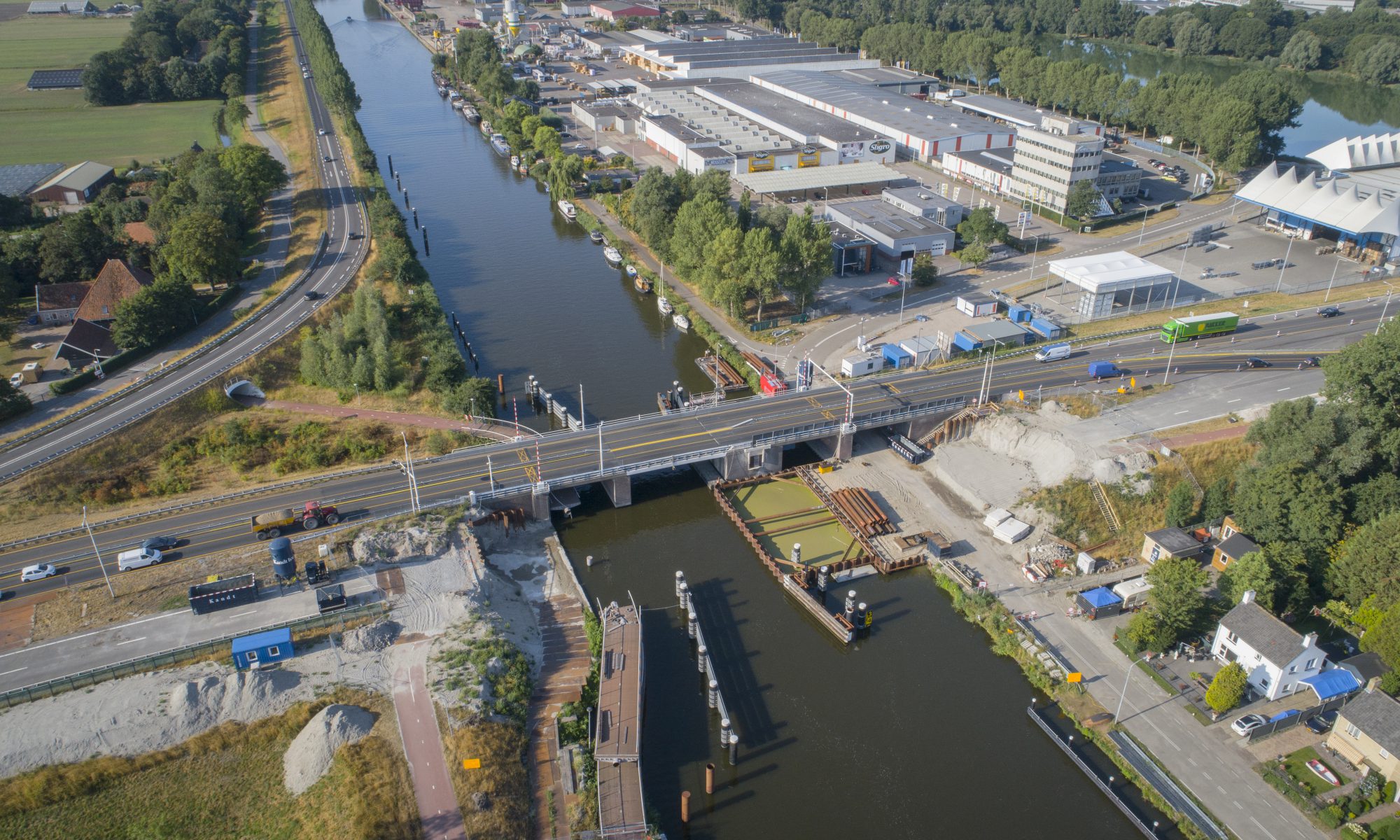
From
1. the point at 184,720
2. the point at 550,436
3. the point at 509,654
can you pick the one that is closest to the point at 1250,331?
the point at 550,436

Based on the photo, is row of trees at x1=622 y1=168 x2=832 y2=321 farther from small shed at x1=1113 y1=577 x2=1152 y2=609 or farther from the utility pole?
the utility pole

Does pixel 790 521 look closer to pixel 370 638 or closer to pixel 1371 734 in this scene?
pixel 370 638

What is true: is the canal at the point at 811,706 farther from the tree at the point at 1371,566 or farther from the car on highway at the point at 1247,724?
the tree at the point at 1371,566

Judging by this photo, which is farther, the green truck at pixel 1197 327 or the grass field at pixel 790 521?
the green truck at pixel 1197 327

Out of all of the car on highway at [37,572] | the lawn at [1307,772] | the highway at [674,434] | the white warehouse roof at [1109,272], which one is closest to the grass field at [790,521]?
the highway at [674,434]

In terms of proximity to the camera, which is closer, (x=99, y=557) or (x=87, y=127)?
(x=99, y=557)

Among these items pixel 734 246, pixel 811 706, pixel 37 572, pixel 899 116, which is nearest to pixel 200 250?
pixel 37 572
